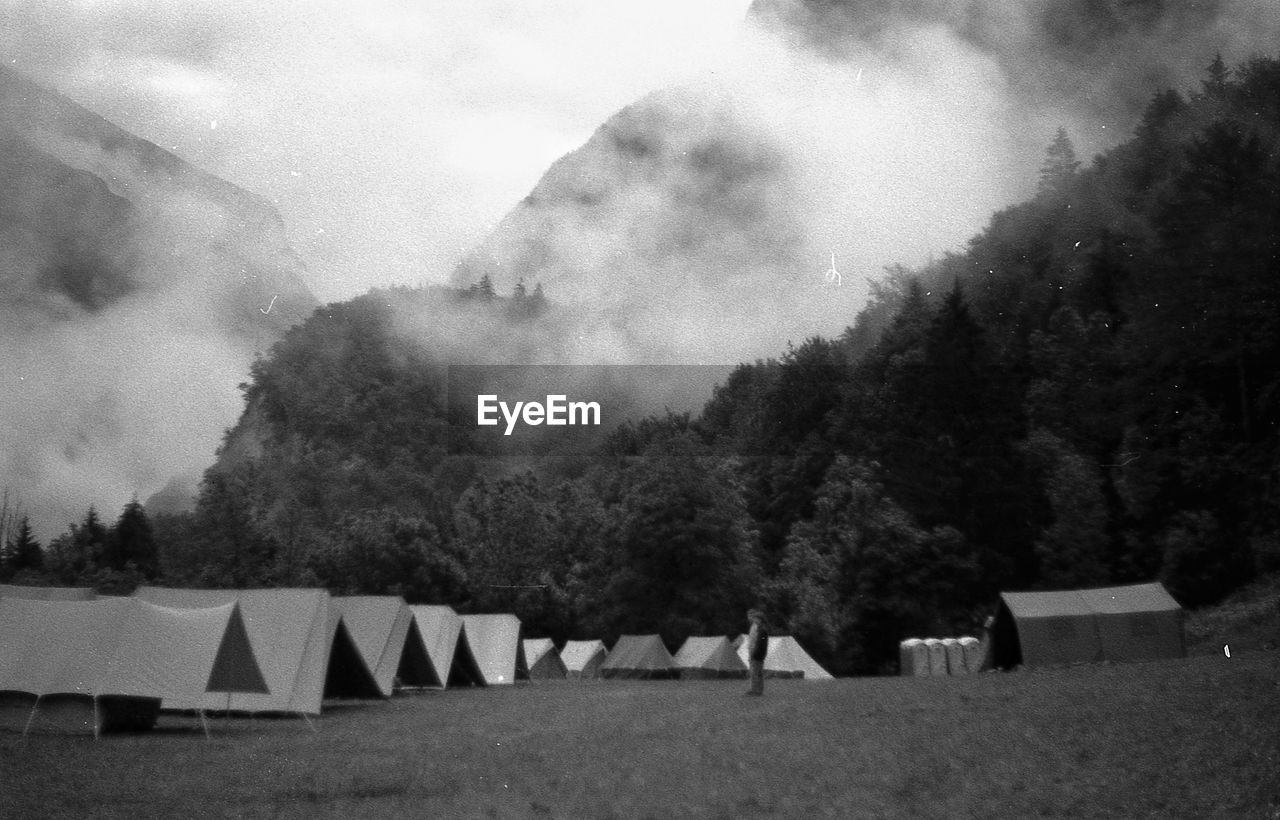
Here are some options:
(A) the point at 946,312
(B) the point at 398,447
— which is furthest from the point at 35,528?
(A) the point at 946,312

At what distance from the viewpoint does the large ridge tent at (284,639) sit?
2005 centimetres

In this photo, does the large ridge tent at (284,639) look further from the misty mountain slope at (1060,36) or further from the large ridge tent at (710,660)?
the misty mountain slope at (1060,36)

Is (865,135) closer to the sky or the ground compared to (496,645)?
closer to the sky

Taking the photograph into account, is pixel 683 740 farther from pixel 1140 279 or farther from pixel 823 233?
pixel 823 233

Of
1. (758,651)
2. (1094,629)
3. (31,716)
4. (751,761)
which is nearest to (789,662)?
(1094,629)

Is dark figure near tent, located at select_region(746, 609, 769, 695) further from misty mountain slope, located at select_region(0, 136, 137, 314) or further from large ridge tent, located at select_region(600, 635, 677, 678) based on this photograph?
large ridge tent, located at select_region(600, 635, 677, 678)

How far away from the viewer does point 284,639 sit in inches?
826

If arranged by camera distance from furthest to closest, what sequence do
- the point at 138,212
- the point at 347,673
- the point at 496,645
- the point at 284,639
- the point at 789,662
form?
the point at 138,212 < the point at 789,662 < the point at 496,645 < the point at 347,673 < the point at 284,639

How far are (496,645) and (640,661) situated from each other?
31.7 ft

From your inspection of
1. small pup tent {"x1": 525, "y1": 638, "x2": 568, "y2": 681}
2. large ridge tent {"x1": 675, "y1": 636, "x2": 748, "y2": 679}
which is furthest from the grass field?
small pup tent {"x1": 525, "y1": 638, "x2": 568, "y2": 681}

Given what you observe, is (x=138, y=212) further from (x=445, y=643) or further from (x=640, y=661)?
(x=640, y=661)

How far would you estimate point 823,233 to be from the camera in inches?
3925

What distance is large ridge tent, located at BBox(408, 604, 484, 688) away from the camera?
112 ft

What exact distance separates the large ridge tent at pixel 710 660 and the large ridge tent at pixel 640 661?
22.2 inches
